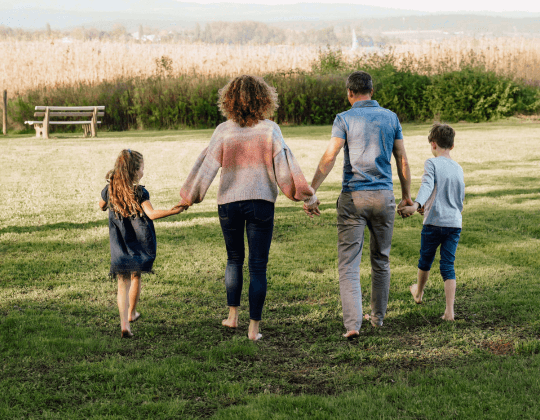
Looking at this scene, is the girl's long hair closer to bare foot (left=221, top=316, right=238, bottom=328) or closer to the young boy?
bare foot (left=221, top=316, right=238, bottom=328)

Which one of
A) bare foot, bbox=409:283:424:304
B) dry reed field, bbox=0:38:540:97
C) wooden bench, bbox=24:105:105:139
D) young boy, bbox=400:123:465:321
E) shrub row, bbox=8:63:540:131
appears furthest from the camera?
dry reed field, bbox=0:38:540:97

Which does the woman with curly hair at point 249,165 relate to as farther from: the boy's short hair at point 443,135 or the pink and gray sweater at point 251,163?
the boy's short hair at point 443,135

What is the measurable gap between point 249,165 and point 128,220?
39.7 inches

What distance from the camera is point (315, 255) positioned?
7012mm

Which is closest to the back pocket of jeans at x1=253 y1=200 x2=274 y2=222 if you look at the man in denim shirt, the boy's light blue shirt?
the man in denim shirt

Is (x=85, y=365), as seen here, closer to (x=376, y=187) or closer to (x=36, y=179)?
(x=376, y=187)

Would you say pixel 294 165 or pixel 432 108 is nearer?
pixel 294 165

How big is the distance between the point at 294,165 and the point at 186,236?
3.82 meters

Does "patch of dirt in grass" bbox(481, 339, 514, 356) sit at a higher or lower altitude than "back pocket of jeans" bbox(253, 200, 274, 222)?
lower

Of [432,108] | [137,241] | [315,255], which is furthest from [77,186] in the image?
[432,108]

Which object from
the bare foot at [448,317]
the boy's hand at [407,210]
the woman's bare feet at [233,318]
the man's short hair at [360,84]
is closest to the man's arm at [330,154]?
the man's short hair at [360,84]

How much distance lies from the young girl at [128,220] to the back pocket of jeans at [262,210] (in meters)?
0.55

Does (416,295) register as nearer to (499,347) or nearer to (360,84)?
(499,347)

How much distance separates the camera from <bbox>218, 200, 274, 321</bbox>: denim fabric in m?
4.28
